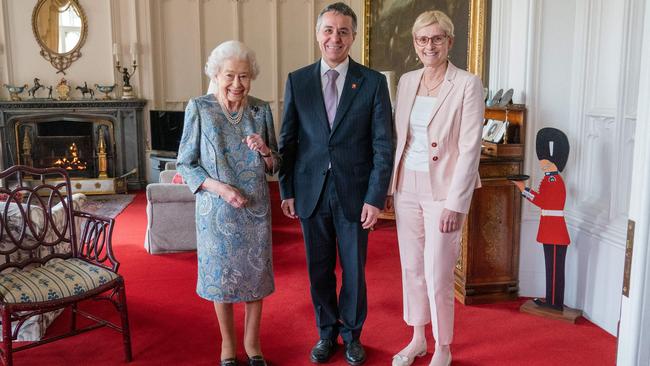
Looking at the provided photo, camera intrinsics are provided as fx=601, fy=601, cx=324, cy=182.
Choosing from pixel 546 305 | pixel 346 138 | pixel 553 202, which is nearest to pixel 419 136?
pixel 346 138

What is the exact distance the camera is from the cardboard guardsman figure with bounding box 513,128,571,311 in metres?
3.65

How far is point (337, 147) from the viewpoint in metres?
2.78

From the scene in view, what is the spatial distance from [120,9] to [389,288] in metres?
5.97

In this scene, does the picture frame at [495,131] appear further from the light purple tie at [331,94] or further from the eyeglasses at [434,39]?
the light purple tie at [331,94]

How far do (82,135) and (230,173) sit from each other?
252 inches

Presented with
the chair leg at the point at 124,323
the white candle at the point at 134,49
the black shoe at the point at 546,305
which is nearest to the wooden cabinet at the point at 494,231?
the black shoe at the point at 546,305

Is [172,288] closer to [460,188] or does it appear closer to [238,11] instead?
[460,188]

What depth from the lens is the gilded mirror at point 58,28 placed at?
26.5 ft

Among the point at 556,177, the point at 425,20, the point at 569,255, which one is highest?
the point at 425,20

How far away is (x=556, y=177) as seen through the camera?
12.0 ft

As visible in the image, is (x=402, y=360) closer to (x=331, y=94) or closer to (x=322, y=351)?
(x=322, y=351)

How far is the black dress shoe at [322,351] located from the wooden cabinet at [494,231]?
4.04ft

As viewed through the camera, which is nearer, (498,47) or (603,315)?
(603,315)

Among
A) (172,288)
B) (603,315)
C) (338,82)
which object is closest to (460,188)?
(338,82)
